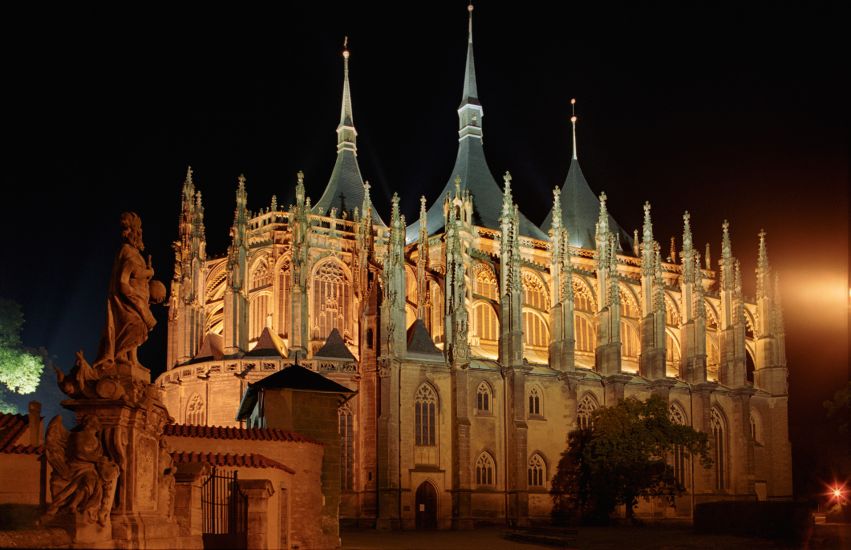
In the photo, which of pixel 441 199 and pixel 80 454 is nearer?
pixel 80 454

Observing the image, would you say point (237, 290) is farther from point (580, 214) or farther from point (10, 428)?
point (10, 428)

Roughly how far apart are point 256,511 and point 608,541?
78.5 ft

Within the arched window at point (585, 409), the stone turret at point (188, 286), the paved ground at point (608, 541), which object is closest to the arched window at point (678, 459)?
the arched window at point (585, 409)

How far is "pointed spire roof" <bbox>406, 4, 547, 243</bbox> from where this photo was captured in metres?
70.5

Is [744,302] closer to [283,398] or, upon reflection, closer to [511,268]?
[511,268]

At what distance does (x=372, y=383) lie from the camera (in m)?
53.3

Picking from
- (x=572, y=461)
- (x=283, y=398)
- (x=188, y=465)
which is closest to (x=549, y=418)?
(x=572, y=461)

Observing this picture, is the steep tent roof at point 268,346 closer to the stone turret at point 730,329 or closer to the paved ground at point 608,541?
the paved ground at point 608,541

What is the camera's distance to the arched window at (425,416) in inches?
2109

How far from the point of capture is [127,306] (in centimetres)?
1492

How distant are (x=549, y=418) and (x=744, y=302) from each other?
23448 millimetres

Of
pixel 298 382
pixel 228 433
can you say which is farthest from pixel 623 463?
pixel 228 433

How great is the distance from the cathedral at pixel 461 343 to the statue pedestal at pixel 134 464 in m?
35.9

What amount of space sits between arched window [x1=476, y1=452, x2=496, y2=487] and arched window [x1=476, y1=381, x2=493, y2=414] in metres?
2.30
